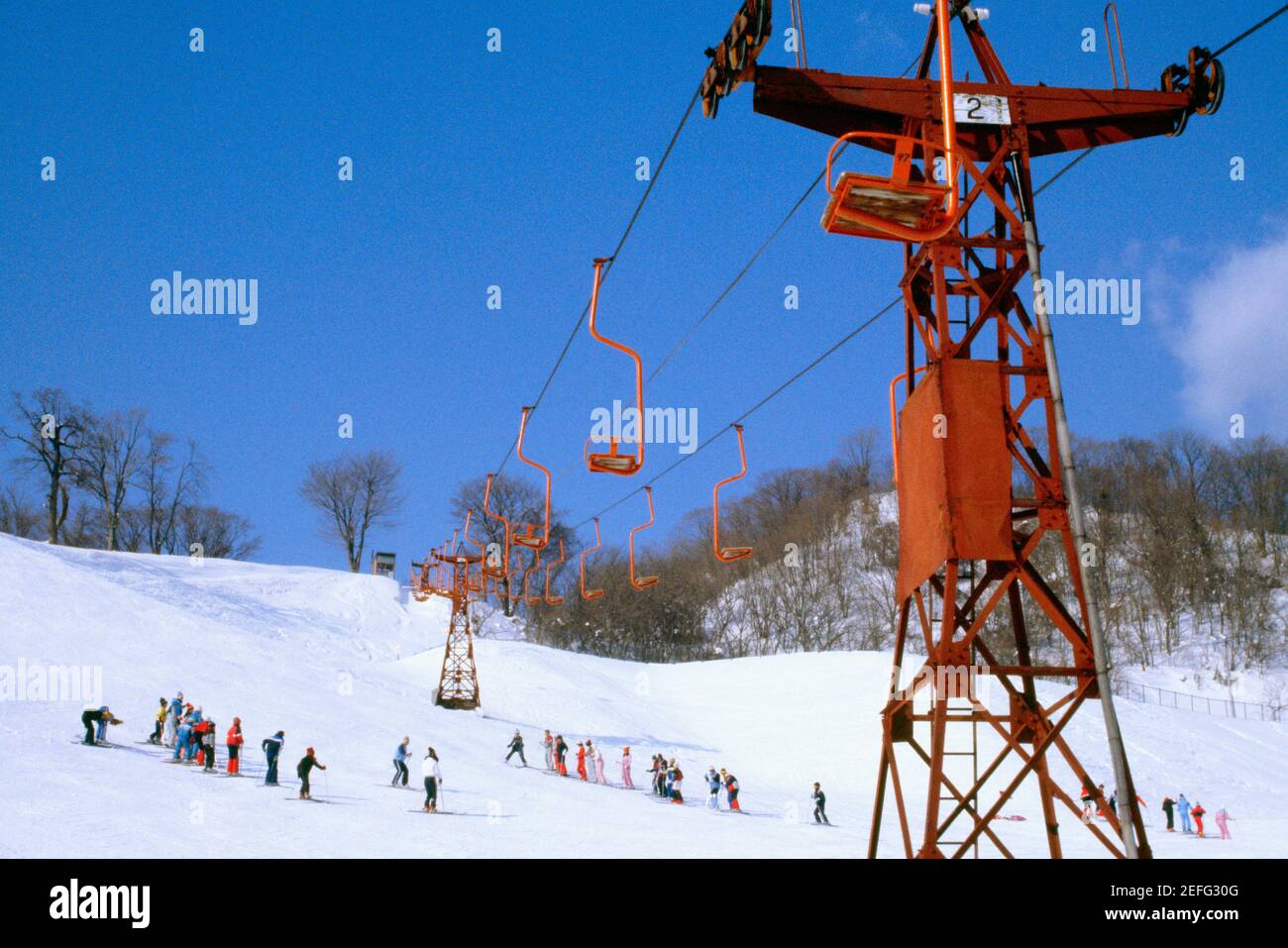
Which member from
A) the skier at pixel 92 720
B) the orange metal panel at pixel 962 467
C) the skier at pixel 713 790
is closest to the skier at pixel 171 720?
the skier at pixel 92 720

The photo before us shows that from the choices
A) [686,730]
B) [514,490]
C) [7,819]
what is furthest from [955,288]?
[514,490]

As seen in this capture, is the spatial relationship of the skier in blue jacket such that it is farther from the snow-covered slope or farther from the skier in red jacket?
the skier in red jacket

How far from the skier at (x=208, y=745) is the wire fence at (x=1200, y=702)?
168 ft

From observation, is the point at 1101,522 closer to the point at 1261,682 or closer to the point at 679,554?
the point at 1261,682

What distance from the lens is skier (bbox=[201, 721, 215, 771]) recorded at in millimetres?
23500

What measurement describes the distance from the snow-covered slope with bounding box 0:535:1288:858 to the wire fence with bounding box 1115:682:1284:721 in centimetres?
1113

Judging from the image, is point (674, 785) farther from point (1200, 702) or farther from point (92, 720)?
point (1200, 702)

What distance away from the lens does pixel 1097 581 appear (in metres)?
72.4

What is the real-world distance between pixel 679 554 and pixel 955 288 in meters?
96.3

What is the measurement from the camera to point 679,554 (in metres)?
110

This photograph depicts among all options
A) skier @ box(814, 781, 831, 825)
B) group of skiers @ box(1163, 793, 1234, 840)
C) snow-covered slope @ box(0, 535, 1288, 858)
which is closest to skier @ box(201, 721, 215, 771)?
snow-covered slope @ box(0, 535, 1288, 858)

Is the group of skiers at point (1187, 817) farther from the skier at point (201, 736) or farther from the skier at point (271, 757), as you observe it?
the skier at point (201, 736)

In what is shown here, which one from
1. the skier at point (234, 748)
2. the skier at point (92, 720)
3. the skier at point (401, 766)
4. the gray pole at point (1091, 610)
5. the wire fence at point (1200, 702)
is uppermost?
the gray pole at point (1091, 610)

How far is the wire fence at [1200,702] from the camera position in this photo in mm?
62188
